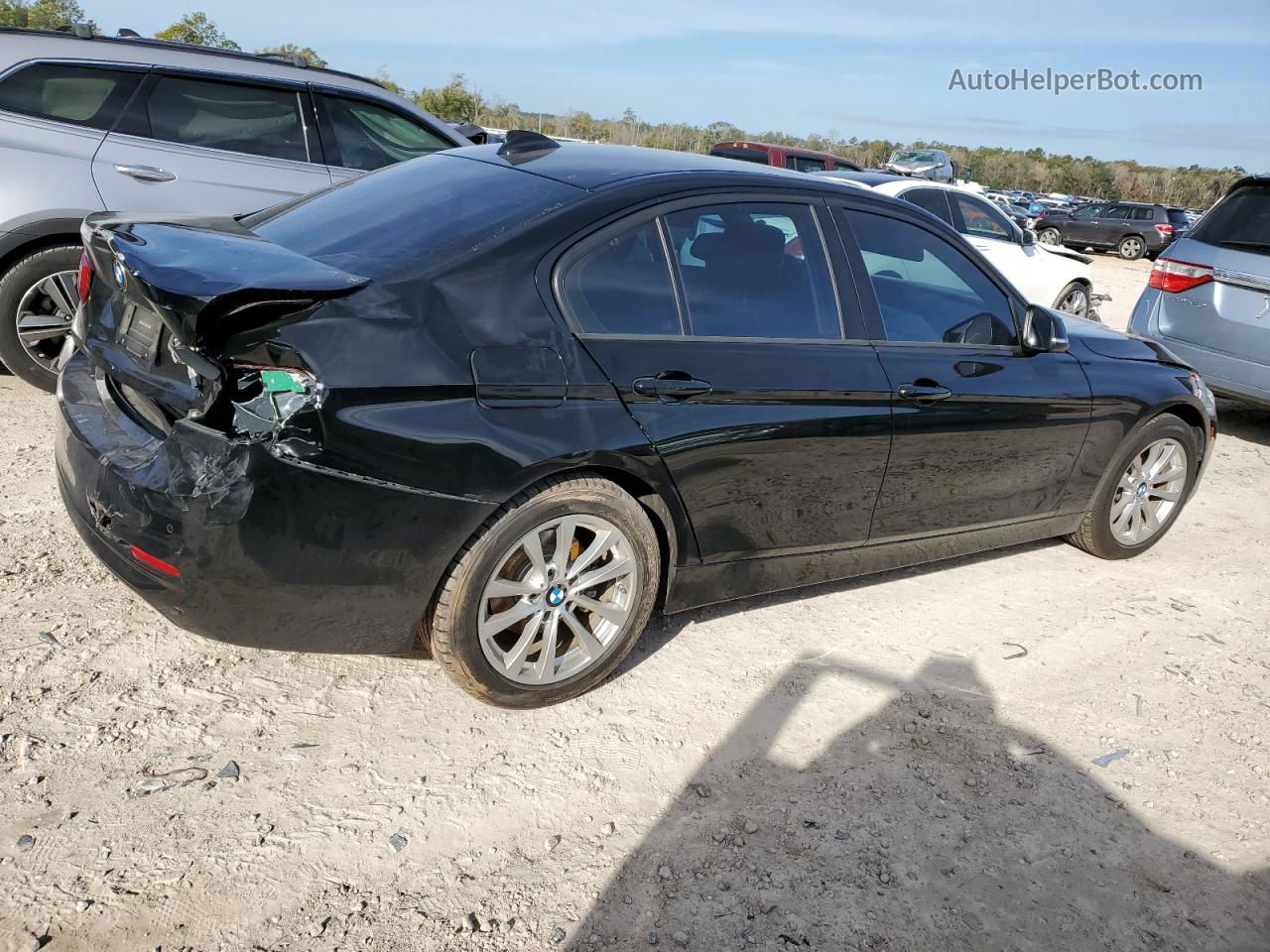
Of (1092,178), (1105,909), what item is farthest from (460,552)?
(1092,178)

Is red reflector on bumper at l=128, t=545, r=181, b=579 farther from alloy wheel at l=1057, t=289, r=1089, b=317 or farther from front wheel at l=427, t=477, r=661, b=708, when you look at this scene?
alloy wheel at l=1057, t=289, r=1089, b=317

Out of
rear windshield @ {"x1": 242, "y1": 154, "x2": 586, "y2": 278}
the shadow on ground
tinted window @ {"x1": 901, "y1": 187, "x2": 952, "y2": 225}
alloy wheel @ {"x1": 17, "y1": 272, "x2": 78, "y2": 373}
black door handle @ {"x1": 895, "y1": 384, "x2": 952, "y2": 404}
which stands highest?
tinted window @ {"x1": 901, "y1": 187, "x2": 952, "y2": 225}

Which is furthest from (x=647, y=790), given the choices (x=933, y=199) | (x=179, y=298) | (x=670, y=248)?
(x=933, y=199)

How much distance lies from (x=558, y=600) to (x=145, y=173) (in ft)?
12.8

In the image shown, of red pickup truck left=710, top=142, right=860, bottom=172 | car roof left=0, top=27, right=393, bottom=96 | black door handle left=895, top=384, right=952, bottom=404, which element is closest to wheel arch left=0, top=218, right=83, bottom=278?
car roof left=0, top=27, right=393, bottom=96

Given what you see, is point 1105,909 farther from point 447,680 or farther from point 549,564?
point 447,680

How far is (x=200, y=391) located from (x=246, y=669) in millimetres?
1031

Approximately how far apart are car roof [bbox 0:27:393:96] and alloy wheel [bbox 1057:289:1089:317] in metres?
8.09

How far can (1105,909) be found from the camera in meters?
2.65

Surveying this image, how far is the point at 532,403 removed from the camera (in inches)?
113

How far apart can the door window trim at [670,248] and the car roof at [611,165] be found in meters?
0.08

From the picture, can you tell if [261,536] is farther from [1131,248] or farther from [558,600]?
[1131,248]

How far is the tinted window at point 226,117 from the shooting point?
562cm

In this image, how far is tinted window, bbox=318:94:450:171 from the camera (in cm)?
618
